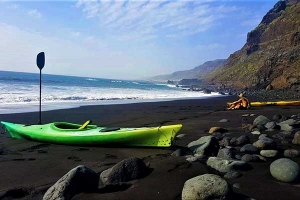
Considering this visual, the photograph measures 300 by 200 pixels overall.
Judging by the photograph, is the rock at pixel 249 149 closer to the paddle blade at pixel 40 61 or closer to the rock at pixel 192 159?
the rock at pixel 192 159

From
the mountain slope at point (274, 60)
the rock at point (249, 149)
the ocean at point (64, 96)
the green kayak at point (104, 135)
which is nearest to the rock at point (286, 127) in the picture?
A: the rock at point (249, 149)

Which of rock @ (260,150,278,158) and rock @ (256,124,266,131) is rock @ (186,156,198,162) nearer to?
rock @ (260,150,278,158)

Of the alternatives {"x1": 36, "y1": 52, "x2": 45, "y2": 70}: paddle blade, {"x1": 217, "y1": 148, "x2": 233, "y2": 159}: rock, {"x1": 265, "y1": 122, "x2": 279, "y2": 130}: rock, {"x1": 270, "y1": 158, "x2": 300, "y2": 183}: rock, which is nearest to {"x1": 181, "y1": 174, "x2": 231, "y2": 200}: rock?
{"x1": 270, "y1": 158, "x2": 300, "y2": 183}: rock

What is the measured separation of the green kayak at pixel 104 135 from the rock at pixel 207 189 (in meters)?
2.38

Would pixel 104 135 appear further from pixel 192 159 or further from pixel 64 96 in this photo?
pixel 64 96

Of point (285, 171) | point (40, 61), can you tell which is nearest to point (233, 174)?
point (285, 171)

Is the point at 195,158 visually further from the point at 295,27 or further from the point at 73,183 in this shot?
the point at 295,27

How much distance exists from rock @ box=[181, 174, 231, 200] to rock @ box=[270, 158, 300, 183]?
1.12 m

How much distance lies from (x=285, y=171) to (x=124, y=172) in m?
2.17

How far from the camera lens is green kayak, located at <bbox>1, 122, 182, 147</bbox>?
576 cm

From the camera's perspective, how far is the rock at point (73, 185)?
10.7ft

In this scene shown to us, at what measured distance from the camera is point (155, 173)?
4.15 metres

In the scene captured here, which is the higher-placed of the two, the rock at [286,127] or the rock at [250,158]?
the rock at [286,127]

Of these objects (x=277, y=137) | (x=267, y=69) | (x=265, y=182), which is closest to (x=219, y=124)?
(x=277, y=137)
